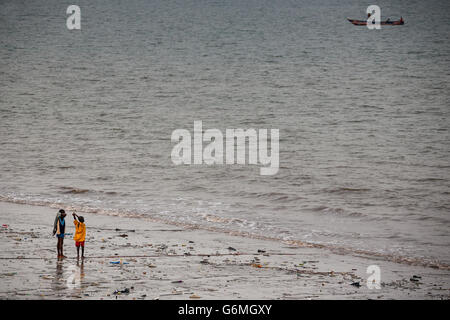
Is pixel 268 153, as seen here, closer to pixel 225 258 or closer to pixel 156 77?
pixel 225 258

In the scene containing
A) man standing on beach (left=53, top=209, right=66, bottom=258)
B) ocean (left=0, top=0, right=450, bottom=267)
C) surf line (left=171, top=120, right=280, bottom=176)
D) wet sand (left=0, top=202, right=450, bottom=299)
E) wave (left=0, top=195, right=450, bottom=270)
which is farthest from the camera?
surf line (left=171, top=120, right=280, bottom=176)

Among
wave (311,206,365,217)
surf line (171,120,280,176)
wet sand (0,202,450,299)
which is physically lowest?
wet sand (0,202,450,299)

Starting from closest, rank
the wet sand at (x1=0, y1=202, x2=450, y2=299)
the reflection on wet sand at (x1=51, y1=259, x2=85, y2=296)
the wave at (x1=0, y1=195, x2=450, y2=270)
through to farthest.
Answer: the reflection on wet sand at (x1=51, y1=259, x2=85, y2=296) → the wet sand at (x1=0, y1=202, x2=450, y2=299) → the wave at (x1=0, y1=195, x2=450, y2=270)

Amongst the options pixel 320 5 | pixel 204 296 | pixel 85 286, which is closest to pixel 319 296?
pixel 204 296

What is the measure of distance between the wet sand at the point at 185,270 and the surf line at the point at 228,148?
14.7 meters

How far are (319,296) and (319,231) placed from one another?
860cm

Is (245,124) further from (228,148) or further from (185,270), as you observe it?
(185,270)

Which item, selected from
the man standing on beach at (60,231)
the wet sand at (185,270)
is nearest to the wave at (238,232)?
the wet sand at (185,270)

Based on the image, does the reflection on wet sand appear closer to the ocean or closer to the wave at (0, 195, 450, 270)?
the ocean

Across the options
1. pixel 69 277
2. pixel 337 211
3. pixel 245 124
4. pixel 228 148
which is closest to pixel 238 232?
pixel 337 211

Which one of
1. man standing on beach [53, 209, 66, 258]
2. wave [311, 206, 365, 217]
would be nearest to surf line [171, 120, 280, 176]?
wave [311, 206, 365, 217]

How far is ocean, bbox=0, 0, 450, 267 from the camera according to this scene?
94.2 ft

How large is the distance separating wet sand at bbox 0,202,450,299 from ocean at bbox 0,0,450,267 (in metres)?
1.96

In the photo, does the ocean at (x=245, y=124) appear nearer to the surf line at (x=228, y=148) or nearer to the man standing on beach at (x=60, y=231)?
the surf line at (x=228, y=148)
